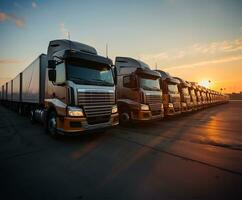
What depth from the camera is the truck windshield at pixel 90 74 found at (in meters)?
5.05

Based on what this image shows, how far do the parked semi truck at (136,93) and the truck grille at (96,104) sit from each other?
199 cm

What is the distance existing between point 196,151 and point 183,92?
31.9 feet

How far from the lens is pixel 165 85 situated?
10.5 m

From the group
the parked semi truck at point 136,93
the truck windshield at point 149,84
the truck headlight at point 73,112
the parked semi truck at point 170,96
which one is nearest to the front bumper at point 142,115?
the parked semi truck at point 136,93

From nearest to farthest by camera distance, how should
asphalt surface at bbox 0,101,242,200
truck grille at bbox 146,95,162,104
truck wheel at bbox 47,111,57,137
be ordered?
asphalt surface at bbox 0,101,242,200 → truck wheel at bbox 47,111,57,137 → truck grille at bbox 146,95,162,104

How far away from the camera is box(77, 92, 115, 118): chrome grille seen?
4887 millimetres

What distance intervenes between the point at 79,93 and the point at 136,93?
3319 mm

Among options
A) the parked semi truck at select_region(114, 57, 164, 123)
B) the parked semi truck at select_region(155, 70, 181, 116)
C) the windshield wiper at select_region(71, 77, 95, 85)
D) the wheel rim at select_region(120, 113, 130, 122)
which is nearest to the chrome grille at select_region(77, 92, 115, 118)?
the windshield wiper at select_region(71, 77, 95, 85)

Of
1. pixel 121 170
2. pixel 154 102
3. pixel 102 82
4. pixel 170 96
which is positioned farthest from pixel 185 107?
pixel 121 170

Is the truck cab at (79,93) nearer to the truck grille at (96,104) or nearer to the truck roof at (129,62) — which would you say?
the truck grille at (96,104)

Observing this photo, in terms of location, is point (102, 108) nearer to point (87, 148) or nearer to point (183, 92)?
point (87, 148)

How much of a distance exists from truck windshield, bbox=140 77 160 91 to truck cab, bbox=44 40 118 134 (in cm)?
219

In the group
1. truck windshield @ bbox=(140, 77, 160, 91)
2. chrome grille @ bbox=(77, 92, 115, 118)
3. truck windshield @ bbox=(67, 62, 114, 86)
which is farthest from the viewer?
truck windshield @ bbox=(140, 77, 160, 91)

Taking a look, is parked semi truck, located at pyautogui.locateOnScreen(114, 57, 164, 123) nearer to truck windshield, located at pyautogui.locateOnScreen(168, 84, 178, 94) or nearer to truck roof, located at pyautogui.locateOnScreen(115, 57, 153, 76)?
truck roof, located at pyautogui.locateOnScreen(115, 57, 153, 76)
